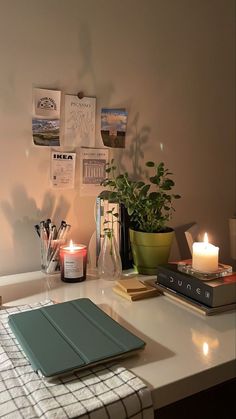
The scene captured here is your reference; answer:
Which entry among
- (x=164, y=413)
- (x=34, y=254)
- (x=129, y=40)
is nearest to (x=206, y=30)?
(x=129, y=40)

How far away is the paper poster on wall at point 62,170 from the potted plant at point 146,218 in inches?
4.9

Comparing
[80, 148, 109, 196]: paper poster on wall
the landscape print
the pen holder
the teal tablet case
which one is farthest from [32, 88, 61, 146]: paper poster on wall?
the teal tablet case

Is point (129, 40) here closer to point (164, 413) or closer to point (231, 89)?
point (231, 89)

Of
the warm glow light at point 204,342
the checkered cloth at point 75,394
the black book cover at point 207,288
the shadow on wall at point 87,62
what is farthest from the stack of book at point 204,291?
the shadow on wall at point 87,62

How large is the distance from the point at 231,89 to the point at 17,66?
924mm

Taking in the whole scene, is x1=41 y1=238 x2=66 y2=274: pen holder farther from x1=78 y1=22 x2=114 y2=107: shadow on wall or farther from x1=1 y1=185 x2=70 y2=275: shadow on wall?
x1=78 y1=22 x2=114 y2=107: shadow on wall

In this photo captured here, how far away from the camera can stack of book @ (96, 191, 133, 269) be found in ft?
4.31

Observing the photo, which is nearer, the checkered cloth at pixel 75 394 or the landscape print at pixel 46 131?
the checkered cloth at pixel 75 394

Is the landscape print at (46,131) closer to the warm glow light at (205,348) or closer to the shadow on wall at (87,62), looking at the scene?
the shadow on wall at (87,62)

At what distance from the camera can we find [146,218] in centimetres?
129

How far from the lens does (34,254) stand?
4.32 feet

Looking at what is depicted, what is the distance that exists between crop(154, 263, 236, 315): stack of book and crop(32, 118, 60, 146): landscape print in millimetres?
574

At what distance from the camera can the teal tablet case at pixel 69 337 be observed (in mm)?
703

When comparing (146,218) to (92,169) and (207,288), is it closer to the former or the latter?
(92,169)
